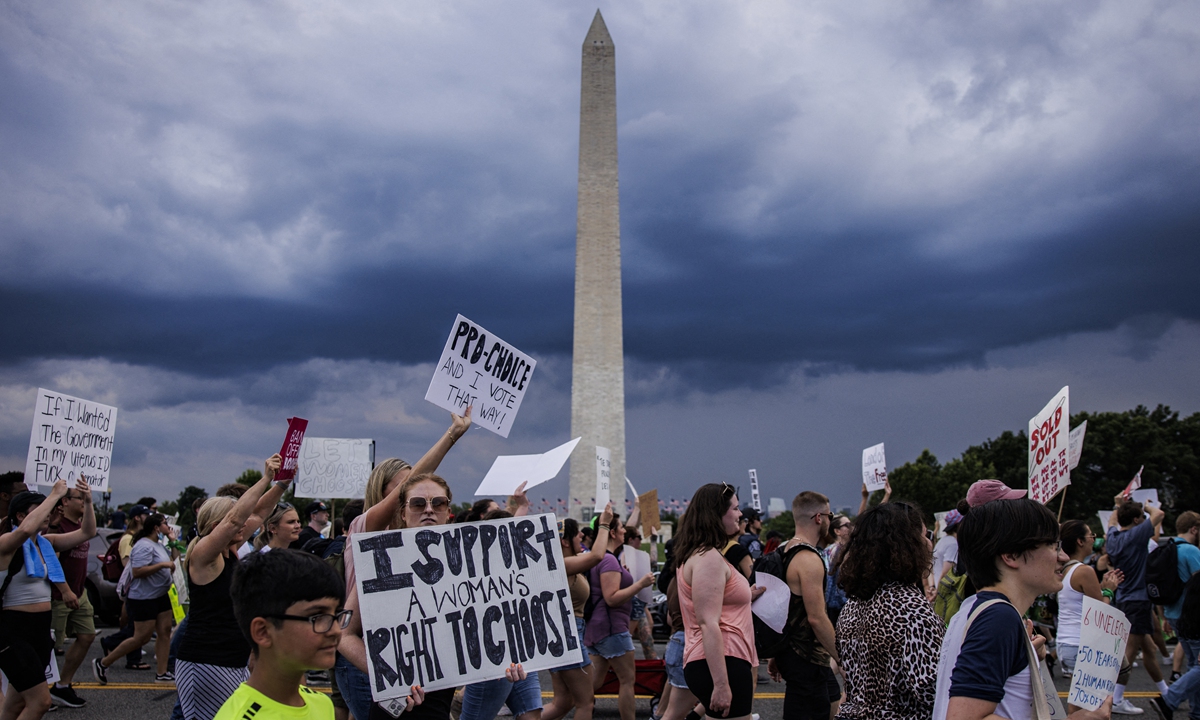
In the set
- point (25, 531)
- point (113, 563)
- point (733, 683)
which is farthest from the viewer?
point (113, 563)

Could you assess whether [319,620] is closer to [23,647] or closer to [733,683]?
[733,683]

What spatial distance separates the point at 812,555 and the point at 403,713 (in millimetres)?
2141

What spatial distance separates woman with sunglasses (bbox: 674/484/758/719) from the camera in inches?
163

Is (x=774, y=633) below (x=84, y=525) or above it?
below

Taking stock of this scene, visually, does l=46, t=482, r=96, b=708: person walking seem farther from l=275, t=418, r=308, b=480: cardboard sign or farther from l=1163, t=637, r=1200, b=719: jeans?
l=1163, t=637, r=1200, b=719: jeans

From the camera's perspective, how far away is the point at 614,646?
6.54 meters

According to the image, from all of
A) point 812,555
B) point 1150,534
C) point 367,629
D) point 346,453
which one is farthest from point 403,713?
point 346,453

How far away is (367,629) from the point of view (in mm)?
3061

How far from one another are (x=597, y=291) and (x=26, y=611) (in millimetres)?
24116

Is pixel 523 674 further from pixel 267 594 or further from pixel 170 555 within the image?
pixel 170 555

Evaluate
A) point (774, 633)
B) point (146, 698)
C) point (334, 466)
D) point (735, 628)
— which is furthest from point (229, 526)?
point (334, 466)

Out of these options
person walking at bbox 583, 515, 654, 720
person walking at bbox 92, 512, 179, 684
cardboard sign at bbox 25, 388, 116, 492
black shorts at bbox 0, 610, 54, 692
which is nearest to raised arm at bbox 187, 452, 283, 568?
black shorts at bbox 0, 610, 54, 692

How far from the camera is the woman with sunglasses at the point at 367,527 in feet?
11.1

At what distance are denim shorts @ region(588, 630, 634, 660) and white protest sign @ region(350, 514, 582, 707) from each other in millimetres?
3069
